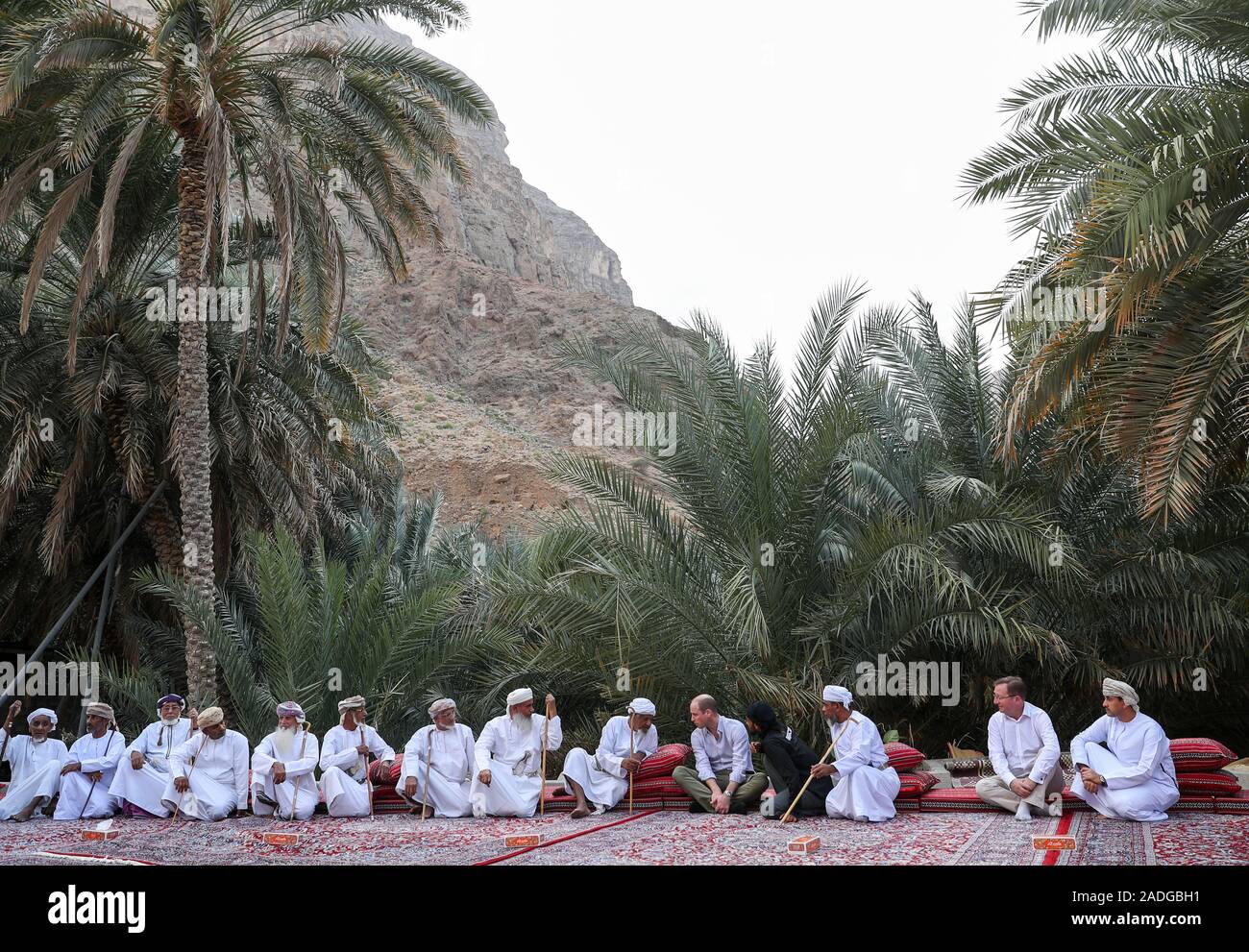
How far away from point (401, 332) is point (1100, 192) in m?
52.3

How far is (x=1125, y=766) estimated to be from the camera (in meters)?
8.09

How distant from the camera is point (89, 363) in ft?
46.1

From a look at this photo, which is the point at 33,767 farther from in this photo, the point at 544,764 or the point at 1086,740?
the point at 1086,740

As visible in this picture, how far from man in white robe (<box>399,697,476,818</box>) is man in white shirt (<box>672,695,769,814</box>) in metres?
1.79

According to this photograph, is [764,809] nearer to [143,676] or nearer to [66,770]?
[66,770]

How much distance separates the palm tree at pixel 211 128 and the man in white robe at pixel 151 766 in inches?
51.1

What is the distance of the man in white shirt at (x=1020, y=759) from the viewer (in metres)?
8.16

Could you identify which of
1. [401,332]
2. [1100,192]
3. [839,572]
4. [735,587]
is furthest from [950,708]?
[401,332]

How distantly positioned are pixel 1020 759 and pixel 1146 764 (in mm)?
918

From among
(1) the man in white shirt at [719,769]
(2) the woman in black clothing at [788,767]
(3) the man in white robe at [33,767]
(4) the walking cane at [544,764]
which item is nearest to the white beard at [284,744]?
(3) the man in white robe at [33,767]

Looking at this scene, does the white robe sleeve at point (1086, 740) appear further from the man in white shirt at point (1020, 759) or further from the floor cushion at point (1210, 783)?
the floor cushion at point (1210, 783)

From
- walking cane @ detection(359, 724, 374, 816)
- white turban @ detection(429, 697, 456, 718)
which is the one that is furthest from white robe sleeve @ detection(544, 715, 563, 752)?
walking cane @ detection(359, 724, 374, 816)

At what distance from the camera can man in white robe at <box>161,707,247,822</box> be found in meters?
10.1

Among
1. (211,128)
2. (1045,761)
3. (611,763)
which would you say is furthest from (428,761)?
(211,128)
